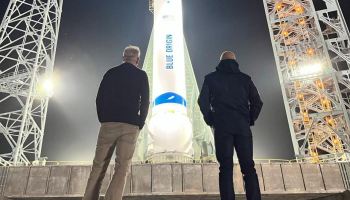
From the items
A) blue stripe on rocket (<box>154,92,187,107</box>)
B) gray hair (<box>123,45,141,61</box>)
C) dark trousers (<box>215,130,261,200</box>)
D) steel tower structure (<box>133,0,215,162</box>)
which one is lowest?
dark trousers (<box>215,130,261,200</box>)

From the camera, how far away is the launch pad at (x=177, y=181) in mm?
12180

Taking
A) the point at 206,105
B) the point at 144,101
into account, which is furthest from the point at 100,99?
the point at 206,105

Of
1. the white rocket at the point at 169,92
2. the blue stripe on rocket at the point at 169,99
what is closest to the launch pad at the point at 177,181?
the white rocket at the point at 169,92

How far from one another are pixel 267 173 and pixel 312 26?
2154 centimetres

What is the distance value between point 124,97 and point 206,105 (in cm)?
121

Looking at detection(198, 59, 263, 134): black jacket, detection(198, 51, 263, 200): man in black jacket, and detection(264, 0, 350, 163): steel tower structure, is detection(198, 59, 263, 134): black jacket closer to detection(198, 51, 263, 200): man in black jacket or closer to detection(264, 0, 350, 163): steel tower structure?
detection(198, 51, 263, 200): man in black jacket

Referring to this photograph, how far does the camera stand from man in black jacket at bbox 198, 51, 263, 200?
4605 mm

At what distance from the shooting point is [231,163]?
4.66 meters

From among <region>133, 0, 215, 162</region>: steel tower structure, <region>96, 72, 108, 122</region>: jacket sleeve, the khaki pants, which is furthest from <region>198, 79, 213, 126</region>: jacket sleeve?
<region>133, 0, 215, 162</region>: steel tower structure

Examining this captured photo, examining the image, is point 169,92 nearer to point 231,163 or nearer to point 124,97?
point 124,97

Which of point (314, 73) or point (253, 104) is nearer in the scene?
point (253, 104)

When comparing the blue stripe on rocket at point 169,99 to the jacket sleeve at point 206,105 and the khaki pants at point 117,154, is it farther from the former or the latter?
the khaki pants at point 117,154

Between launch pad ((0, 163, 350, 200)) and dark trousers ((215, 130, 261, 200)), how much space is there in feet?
24.7

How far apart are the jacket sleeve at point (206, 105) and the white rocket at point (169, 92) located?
28.6ft
